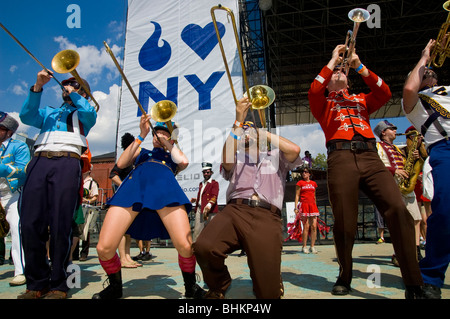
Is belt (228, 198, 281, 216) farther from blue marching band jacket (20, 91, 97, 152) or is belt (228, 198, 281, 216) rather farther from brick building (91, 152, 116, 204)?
brick building (91, 152, 116, 204)

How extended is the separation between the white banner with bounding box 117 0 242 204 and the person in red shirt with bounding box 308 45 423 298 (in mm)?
6688

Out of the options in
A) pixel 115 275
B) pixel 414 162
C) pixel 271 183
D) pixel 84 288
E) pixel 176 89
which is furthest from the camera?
pixel 176 89

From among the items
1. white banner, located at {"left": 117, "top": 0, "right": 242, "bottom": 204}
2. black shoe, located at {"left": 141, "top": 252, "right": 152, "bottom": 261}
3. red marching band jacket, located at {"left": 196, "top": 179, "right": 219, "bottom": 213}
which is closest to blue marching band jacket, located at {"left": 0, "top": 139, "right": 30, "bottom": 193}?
black shoe, located at {"left": 141, "top": 252, "right": 152, "bottom": 261}

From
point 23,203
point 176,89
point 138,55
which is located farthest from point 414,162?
point 138,55

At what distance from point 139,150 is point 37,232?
1.24m

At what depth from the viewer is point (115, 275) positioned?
296cm

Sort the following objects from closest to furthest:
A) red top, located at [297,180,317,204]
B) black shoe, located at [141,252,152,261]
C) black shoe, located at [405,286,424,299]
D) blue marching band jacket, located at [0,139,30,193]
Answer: black shoe, located at [405,286,424,299], blue marching band jacket, located at [0,139,30,193], black shoe, located at [141,252,152,261], red top, located at [297,180,317,204]

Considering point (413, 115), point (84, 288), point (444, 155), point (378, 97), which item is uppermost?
point (378, 97)

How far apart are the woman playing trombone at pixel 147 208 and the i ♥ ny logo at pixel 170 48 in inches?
339

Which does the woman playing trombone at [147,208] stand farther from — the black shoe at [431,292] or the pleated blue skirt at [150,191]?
the black shoe at [431,292]

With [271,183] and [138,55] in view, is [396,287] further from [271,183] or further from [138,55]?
[138,55]

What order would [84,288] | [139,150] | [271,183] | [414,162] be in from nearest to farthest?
[271,183], [139,150], [84,288], [414,162]

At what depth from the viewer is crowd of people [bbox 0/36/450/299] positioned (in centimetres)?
260

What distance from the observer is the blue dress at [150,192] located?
288 cm
